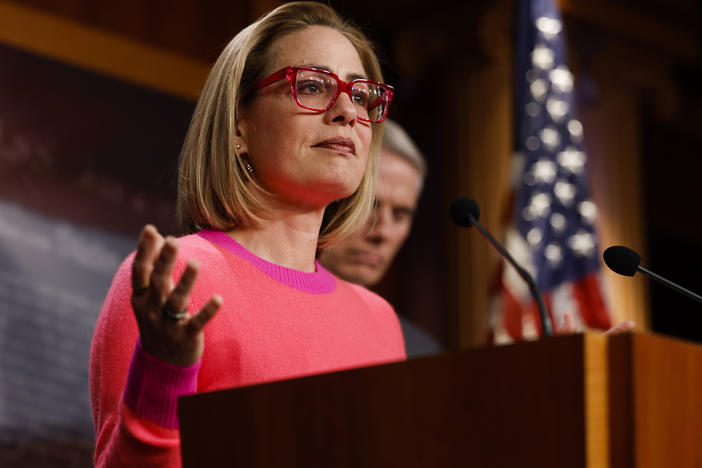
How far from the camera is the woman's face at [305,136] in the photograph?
1.55 m

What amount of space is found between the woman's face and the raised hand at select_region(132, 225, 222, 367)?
0.49 metres

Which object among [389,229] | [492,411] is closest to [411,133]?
[389,229]

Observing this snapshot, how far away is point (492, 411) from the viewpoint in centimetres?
93

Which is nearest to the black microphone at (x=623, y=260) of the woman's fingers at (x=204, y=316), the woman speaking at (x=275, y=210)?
the woman speaking at (x=275, y=210)

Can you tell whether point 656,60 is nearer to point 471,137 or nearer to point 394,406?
point 471,137

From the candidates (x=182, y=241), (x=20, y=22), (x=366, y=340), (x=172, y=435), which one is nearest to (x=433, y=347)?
(x=366, y=340)

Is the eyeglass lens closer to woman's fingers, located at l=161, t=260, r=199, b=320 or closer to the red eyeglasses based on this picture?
the red eyeglasses

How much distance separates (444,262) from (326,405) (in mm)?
4053

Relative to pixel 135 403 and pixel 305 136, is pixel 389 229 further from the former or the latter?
pixel 135 403

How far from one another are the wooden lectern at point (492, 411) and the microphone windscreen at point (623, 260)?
503mm

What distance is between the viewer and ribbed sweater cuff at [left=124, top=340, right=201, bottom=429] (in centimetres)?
115

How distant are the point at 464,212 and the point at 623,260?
338 mm

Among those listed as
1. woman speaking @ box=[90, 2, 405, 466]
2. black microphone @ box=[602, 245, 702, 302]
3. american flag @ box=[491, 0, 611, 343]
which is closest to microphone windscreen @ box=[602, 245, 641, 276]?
black microphone @ box=[602, 245, 702, 302]

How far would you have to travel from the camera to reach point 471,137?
5051 mm
